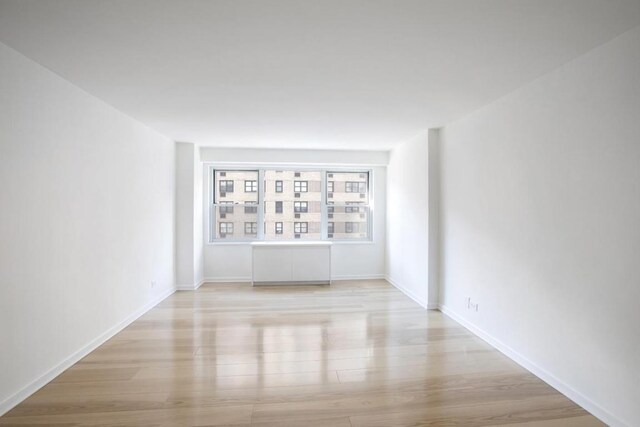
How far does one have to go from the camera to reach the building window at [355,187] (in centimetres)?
624

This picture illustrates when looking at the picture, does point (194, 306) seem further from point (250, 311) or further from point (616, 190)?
point (616, 190)

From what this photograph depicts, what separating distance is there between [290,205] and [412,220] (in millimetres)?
2366

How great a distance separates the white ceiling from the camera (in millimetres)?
1676

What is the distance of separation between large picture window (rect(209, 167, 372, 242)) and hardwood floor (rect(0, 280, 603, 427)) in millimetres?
2371

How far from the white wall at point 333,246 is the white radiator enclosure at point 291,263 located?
1.26 feet

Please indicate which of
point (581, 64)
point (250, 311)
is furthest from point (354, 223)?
point (581, 64)

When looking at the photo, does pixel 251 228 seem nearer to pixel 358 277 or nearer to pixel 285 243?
pixel 285 243

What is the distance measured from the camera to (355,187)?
20.5 feet

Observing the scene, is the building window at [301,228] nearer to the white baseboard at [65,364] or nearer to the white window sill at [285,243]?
the white window sill at [285,243]

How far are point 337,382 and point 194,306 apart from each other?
8.63ft

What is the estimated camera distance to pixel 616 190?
6.41 feet

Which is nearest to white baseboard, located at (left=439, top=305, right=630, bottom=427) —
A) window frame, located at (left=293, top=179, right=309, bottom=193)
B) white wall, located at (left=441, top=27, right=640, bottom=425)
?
white wall, located at (left=441, top=27, right=640, bottom=425)

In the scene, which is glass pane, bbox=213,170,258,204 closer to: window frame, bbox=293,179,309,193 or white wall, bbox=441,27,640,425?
window frame, bbox=293,179,309,193

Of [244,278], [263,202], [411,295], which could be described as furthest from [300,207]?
[411,295]
